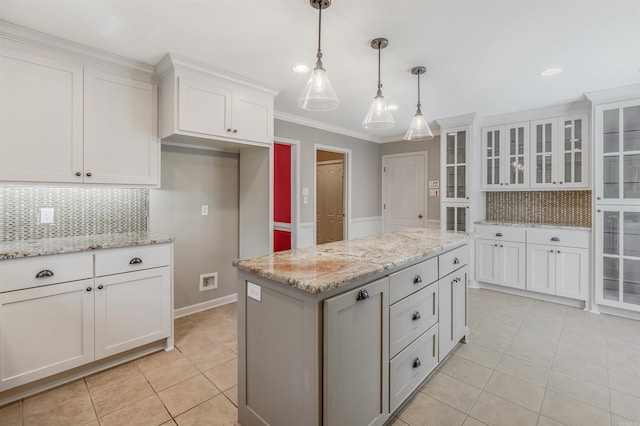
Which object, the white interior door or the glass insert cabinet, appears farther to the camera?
the white interior door

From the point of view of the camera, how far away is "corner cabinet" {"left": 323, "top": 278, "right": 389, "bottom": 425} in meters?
1.31

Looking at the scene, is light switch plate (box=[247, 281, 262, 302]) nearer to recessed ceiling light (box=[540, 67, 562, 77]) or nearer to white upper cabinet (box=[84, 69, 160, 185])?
white upper cabinet (box=[84, 69, 160, 185])

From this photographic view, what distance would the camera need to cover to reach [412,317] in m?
1.86

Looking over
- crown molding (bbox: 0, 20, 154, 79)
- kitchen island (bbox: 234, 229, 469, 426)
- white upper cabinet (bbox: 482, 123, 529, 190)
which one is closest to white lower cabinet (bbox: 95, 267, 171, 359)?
kitchen island (bbox: 234, 229, 469, 426)

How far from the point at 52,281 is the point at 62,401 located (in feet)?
2.50

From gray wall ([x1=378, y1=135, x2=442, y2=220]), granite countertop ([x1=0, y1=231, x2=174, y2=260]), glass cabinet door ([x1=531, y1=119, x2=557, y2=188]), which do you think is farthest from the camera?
gray wall ([x1=378, y1=135, x2=442, y2=220])

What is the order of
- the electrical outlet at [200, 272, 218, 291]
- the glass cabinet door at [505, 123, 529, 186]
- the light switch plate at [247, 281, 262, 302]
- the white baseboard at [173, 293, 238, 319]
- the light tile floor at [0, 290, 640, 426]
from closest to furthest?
1. the light switch plate at [247, 281, 262, 302]
2. the light tile floor at [0, 290, 640, 426]
3. the white baseboard at [173, 293, 238, 319]
4. the electrical outlet at [200, 272, 218, 291]
5. the glass cabinet door at [505, 123, 529, 186]

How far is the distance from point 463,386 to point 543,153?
3.20m

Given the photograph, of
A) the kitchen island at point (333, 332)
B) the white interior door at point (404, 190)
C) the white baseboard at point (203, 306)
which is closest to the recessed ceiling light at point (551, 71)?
the kitchen island at point (333, 332)

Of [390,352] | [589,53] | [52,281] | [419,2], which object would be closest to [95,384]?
[52,281]

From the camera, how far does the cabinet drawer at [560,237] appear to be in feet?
11.3

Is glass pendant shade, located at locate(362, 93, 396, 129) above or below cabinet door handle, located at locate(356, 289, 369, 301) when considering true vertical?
above

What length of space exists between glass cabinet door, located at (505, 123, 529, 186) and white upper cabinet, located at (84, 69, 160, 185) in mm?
4224

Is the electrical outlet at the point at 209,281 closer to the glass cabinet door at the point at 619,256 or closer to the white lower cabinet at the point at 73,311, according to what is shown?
the white lower cabinet at the point at 73,311
